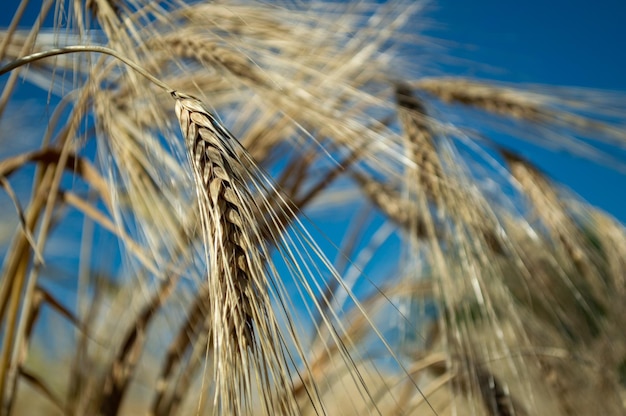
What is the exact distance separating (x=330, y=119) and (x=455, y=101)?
0.53m

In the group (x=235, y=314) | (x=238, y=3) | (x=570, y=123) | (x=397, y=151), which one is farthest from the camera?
(x=570, y=123)

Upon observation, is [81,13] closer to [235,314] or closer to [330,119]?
[330,119]

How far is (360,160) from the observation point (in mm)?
978

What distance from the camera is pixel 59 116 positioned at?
1.03 m

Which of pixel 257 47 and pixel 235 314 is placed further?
pixel 257 47

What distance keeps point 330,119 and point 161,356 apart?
547mm

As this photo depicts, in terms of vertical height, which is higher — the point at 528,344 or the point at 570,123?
the point at 570,123

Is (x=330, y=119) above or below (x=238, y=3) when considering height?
below

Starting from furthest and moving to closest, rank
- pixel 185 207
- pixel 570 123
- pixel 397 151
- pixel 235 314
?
1. pixel 570 123
2. pixel 397 151
3. pixel 185 207
4. pixel 235 314

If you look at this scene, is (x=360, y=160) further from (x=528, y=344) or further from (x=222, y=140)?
(x=222, y=140)

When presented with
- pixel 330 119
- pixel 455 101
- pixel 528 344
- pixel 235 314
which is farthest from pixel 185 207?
pixel 455 101

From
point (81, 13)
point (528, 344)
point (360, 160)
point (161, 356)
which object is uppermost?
point (81, 13)

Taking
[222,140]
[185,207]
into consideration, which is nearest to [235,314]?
[222,140]

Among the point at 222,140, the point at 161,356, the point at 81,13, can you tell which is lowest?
the point at 161,356
